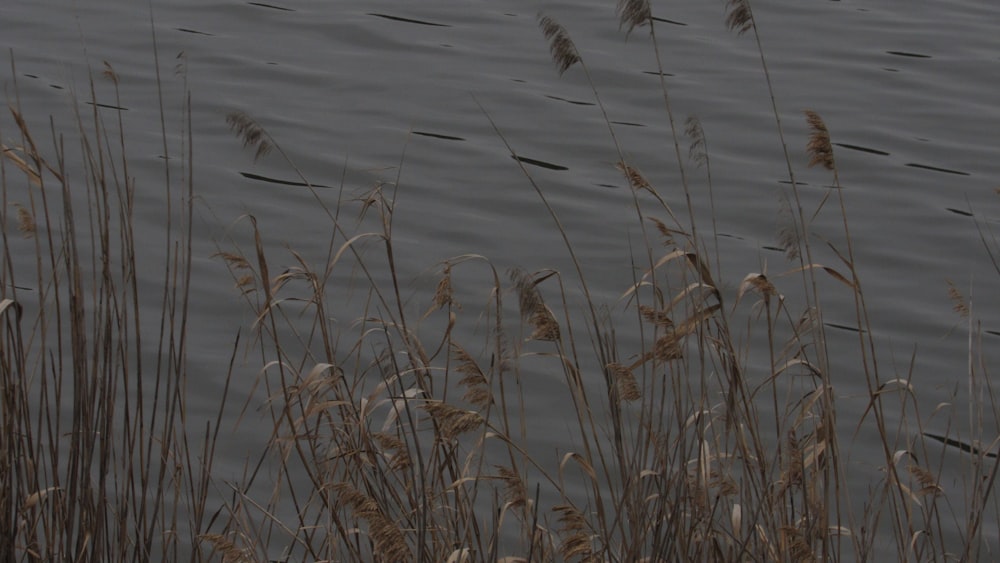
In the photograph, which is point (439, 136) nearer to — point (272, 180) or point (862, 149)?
point (272, 180)

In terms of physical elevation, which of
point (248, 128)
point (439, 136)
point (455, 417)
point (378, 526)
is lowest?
point (378, 526)

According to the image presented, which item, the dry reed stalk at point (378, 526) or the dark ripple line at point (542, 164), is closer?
the dry reed stalk at point (378, 526)

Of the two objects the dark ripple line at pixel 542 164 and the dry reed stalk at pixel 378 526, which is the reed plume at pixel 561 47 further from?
the dark ripple line at pixel 542 164

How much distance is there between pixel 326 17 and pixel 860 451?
3.91 metres

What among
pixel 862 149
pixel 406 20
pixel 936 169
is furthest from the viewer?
pixel 406 20

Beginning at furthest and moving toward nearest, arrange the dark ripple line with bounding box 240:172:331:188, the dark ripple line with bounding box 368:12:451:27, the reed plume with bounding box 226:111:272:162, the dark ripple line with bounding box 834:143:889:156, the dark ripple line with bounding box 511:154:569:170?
1. the dark ripple line with bounding box 368:12:451:27
2. the dark ripple line with bounding box 834:143:889:156
3. the dark ripple line with bounding box 511:154:569:170
4. the dark ripple line with bounding box 240:172:331:188
5. the reed plume with bounding box 226:111:272:162

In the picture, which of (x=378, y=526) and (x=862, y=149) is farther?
(x=862, y=149)

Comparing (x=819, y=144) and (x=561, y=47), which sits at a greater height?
(x=561, y=47)

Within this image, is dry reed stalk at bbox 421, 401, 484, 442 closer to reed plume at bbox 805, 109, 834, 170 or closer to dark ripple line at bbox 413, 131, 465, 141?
reed plume at bbox 805, 109, 834, 170

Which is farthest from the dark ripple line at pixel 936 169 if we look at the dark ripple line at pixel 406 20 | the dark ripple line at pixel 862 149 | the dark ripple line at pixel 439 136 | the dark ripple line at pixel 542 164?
the dark ripple line at pixel 406 20

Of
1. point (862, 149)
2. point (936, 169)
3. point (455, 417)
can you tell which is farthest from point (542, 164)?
point (455, 417)

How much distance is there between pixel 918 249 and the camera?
4684 millimetres

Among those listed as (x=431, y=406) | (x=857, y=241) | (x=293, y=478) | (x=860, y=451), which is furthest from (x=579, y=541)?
(x=857, y=241)

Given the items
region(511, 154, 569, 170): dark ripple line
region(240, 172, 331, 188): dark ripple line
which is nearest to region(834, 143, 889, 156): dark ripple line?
region(511, 154, 569, 170): dark ripple line
